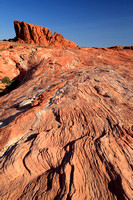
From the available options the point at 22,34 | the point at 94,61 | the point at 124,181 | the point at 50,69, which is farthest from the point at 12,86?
the point at 22,34

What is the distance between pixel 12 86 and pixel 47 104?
62.5ft

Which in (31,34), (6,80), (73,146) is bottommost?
(6,80)

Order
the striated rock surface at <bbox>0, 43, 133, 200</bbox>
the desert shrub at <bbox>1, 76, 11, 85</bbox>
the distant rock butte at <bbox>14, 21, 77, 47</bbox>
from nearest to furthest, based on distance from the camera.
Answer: the striated rock surface at <bbox>0, 43, 133, 200</bbox>, the desert shrub at <bbox>1, 76, 11, 85</bbox>, the distant rock butte at <bbox>14, 21, 77, 47</bbox>

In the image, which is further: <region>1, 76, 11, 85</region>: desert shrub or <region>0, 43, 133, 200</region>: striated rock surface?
<region>1, 76, 11, 85</region>: desert shrub

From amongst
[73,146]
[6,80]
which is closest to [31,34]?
[6,80]

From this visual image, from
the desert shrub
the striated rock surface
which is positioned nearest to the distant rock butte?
the desert shrub

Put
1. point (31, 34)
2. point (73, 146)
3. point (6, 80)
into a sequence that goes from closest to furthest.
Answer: point (73, 146) → point (6, 80) → point (31, 34)

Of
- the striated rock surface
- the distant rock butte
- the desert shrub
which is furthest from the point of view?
the distant rock butte

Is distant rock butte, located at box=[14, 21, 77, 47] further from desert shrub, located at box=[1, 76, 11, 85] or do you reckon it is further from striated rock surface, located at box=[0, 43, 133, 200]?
striated rock surface, located at box=[0, 43, 133, 200]

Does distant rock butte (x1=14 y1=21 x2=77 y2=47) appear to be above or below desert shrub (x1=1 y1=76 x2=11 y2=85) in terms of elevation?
above

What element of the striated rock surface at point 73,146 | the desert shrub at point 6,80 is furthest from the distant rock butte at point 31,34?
the striated rock surface at point 73,146

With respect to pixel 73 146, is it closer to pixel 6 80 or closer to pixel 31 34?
pixel 6 80

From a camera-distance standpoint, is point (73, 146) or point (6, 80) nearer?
point (73, 146)

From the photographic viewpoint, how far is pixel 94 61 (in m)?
20.5
